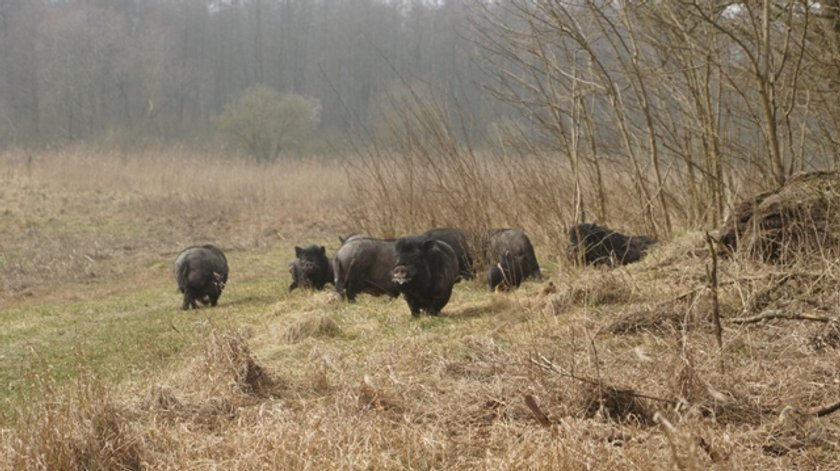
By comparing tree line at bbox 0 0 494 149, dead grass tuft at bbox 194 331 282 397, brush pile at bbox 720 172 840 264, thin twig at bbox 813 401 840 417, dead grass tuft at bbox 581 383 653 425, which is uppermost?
tree line at bbox 0 0 494 149

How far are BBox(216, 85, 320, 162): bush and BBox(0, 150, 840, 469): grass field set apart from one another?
147 feet

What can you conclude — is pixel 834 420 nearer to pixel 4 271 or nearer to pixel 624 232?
pixel 624 232

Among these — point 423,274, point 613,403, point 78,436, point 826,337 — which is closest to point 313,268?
point 423,274

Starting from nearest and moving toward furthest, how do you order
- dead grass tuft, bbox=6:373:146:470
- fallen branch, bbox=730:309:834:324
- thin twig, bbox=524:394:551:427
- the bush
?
dead grass tuft, bbox=6:373:146:470, thin twig, bbox=524:394:551:427, fallen branch, bbox=730:309:834:324, the bush

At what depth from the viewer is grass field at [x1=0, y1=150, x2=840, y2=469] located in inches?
199

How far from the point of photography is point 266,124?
190ft

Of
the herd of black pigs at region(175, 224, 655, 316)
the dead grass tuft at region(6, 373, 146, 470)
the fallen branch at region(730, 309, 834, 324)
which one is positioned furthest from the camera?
the herd of black pigs at region(175, 224, 655, 316)

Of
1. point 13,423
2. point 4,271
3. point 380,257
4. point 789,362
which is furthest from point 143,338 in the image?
point 4,271

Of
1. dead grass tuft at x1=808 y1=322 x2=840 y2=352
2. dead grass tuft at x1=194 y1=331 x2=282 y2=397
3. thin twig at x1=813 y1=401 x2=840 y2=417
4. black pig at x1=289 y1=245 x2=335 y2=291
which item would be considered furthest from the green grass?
dead grass tuft at x1=808 y1=322 x2=840 y2=352

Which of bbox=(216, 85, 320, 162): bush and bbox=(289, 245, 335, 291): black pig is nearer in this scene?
bbox=(289, 245, 335, 291): black pig

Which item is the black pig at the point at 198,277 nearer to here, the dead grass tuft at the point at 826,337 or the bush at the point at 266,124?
the dead grass tuft at the point at 826,337

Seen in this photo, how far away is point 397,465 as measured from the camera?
5.03 meters

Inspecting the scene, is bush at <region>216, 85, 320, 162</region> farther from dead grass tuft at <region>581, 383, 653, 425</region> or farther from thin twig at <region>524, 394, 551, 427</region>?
thin twig at <region>524, 394, 551, 427</region>

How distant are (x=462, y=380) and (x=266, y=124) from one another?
5294cm
